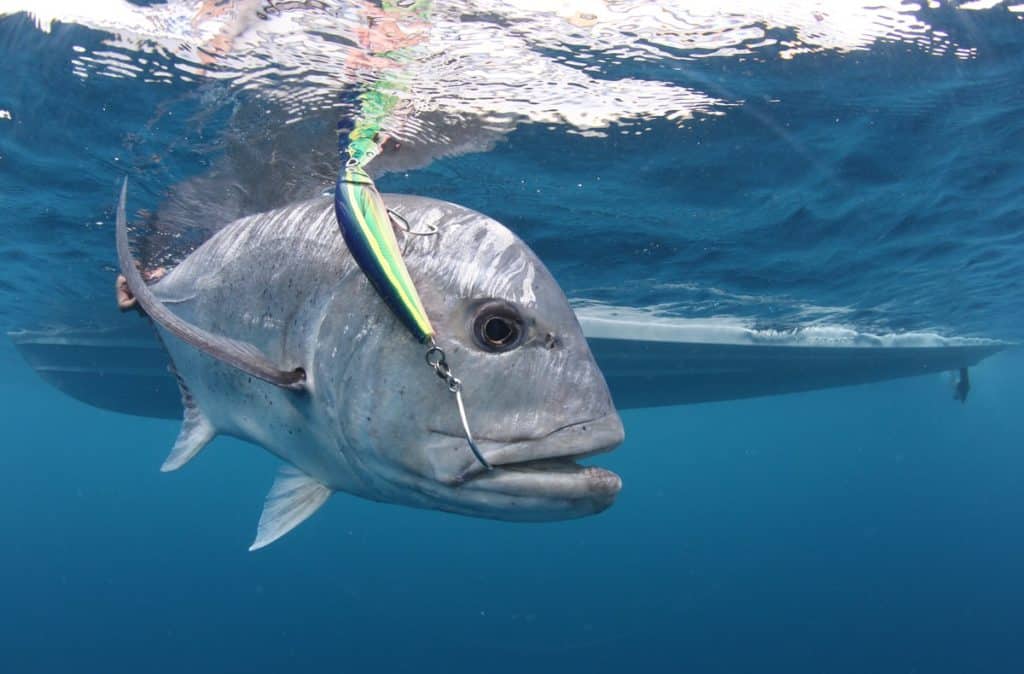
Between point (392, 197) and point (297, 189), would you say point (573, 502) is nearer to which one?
point (392, 197)

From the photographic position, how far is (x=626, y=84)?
25.0 ft

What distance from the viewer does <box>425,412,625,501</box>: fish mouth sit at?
2123 millimetres

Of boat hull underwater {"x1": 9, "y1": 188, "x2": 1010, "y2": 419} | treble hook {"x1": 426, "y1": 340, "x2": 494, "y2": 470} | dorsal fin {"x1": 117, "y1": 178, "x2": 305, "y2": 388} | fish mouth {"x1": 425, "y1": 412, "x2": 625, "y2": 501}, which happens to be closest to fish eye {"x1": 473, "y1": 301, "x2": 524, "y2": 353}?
A: treble hook {"x1": 426, "y1": 340, "x2": 494, "y2": 470}

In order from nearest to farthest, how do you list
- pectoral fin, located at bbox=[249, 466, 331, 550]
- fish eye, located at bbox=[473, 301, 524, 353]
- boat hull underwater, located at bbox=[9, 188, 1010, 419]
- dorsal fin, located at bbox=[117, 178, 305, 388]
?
fish eye, located at bbox=[473, 301, 524, 353] < dorsal fin, located at bbox=[117, 178, 305, 388] < pectoral fin, located at bbox=[249, 466, 331, 550] < boat hull underwater, located at bbox=[9, 188, 1010, 419]

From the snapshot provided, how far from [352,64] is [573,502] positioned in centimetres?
591

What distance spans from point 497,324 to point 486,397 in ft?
0.95

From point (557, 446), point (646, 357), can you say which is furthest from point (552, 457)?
point (646, 357)

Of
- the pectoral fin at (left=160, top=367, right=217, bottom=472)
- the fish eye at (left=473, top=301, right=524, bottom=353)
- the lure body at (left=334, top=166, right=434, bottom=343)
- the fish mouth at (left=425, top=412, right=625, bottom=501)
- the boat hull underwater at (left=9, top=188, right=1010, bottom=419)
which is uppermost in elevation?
the lure body at (left=334, top=166, right=434, bottom=343)

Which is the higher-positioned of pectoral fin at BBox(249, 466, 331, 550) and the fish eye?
the fish eye

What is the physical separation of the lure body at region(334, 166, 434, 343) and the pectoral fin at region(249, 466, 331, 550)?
1300 millimetres

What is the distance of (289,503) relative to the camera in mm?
3090

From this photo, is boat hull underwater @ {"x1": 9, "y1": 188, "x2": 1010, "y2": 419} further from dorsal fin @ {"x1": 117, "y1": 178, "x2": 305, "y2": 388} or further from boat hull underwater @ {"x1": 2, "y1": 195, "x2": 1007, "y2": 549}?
dorsal fin @ {"x1": 117, "y1": 178, "x2": 305, "y2": 388}

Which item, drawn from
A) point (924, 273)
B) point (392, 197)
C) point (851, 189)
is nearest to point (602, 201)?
point (851, 189)

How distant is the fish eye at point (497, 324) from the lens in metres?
2.27
